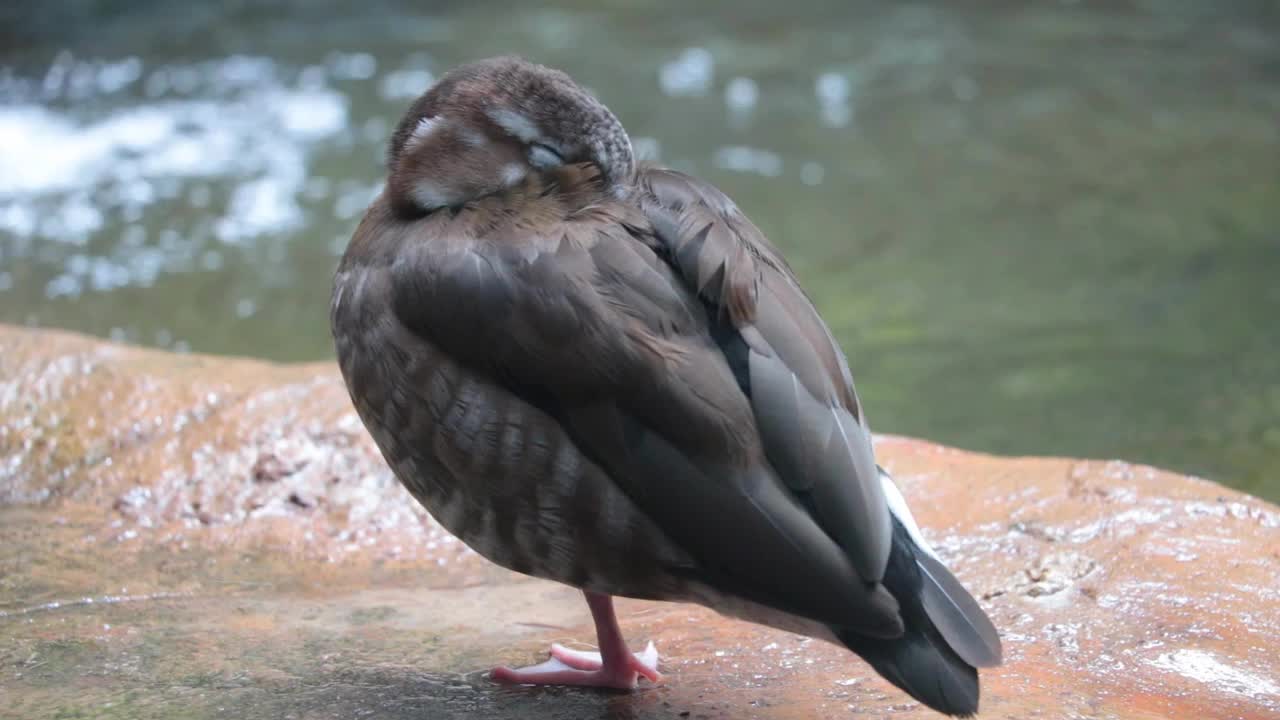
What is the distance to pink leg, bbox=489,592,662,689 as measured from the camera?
2988 mm

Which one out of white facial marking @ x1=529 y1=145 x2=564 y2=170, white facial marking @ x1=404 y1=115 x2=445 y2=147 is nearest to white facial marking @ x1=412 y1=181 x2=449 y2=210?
white facial marking @ x1=404 y1=115 x2=445 y2=147

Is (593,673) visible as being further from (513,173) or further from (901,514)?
(513,173)

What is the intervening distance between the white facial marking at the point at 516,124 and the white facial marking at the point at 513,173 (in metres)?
0.06

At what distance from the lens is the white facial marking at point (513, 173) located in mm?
3057

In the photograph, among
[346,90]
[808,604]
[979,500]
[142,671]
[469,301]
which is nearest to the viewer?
[808,604]

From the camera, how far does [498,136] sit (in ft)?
10.1

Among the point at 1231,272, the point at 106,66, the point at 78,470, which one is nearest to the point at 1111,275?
the point at 1231,272

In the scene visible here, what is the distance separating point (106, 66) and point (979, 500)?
31.1 ft

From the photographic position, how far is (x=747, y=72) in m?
11.4

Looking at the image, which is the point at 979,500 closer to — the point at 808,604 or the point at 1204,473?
the point at 808,604

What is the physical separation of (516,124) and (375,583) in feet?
4.62

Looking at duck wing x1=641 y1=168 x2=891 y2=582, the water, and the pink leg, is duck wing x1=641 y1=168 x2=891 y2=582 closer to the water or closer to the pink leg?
the pink leg

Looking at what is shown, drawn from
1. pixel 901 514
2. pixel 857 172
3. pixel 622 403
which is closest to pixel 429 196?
pixel 622 403

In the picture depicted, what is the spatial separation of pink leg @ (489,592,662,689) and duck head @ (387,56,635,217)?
2.90 ft
